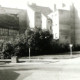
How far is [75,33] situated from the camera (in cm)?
6812

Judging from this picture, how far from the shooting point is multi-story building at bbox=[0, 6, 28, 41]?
6286cm

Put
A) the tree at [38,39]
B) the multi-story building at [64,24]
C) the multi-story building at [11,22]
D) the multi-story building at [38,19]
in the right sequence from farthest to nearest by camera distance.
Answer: the multi-story building at [38,19], the multi-story building at [64,24], the multi-story building at [11,22], the tree at [38,39]

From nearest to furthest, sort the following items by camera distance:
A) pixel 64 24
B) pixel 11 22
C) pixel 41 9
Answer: pixel 64 24, pixel 11 22, pixel 41 9

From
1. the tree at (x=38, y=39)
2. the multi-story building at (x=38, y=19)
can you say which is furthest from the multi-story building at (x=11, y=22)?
the tree at (x=38, y=39)

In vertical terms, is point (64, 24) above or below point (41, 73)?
above

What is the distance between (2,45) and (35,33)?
355 inches

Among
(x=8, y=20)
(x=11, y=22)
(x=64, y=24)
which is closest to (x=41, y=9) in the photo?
(x=64, y=24)

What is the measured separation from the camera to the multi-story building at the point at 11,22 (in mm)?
62859

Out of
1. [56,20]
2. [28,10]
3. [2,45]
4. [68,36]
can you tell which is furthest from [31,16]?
[2,45]

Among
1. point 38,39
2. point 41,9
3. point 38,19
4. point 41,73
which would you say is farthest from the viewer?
point 41,9

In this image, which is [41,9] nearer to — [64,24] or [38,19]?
[38,19]

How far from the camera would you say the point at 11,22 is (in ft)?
215

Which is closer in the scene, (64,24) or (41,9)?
(64,24)

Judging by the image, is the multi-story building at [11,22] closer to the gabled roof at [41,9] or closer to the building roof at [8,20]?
the building roof at [8,20]
